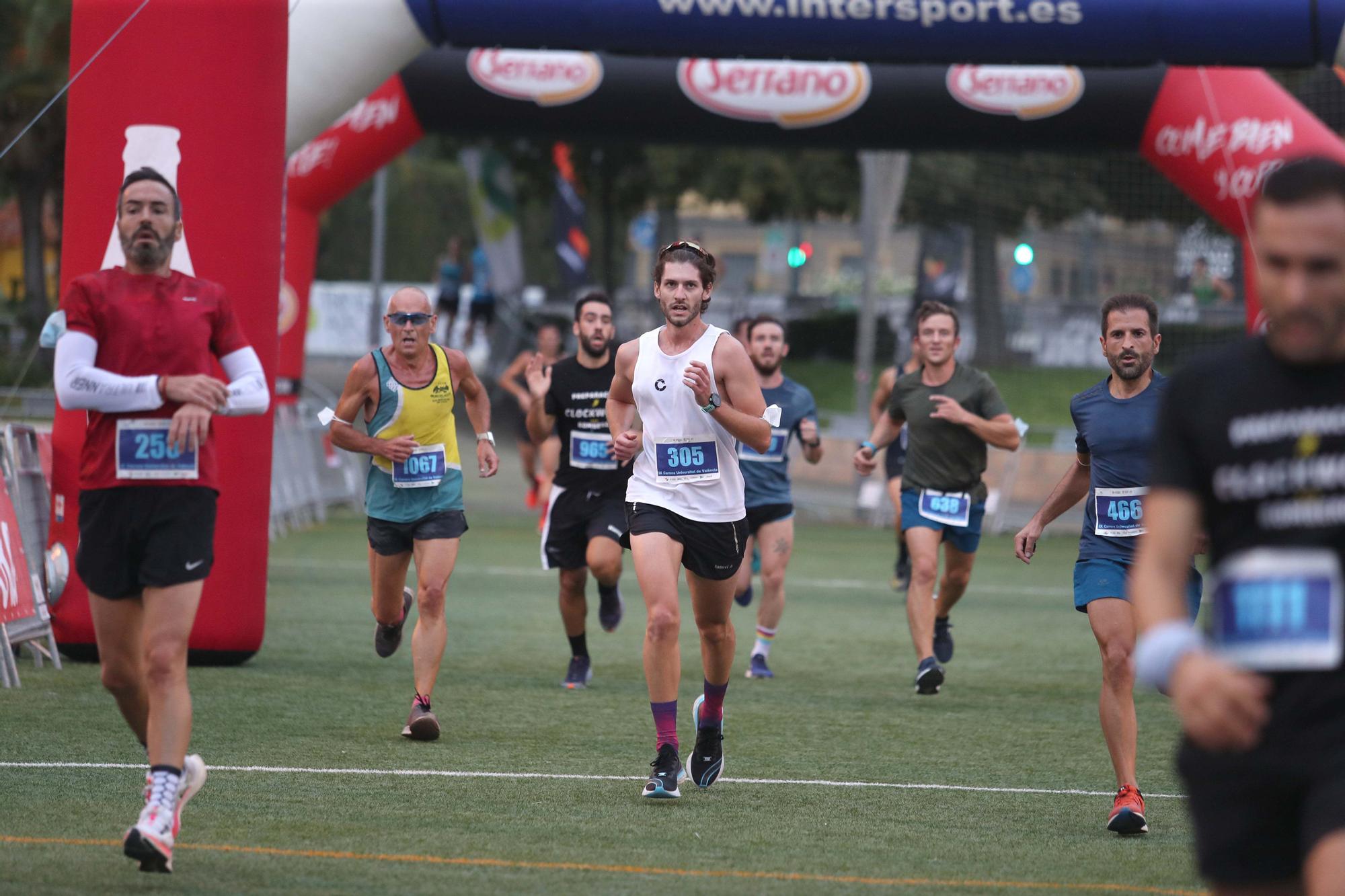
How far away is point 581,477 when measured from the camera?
398 inches

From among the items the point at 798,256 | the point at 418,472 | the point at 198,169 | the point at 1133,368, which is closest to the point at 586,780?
the point at 418,472

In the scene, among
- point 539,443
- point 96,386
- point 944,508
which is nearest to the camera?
point 96,386

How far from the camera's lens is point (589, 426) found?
10.0 meters

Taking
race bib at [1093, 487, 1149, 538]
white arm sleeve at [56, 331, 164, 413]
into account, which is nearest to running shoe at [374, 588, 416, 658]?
white arm sleeve at [56, 331, 164, 413]

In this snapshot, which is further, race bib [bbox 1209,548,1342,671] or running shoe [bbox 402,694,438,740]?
running shoe [bbox 402,694,438,740]

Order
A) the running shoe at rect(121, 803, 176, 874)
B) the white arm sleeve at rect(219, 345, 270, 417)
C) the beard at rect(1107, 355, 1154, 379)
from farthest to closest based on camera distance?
1. the beard at rect(1107, 355, 1154, 379)
2. the white arm sleeve at rect(219, 345, 270, 417)
3. the running shoe at rect(121, 803, 176, 874)

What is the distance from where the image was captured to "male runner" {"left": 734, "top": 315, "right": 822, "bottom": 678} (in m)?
10.8

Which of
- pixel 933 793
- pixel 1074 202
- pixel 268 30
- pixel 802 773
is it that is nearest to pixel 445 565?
pixel 802 773

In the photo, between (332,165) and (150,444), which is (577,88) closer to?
(332,165)

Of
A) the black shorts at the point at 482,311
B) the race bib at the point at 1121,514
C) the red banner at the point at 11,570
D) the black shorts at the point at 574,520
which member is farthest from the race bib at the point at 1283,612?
the black shorts at the point at 482,311

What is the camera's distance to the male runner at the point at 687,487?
6.81m

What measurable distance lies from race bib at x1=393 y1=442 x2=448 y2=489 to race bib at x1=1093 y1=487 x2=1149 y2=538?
3214 mm

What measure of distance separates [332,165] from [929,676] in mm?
9054

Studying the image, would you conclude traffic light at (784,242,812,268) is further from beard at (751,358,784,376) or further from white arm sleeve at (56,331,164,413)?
white arm sleeve at (56,331,164,413)
